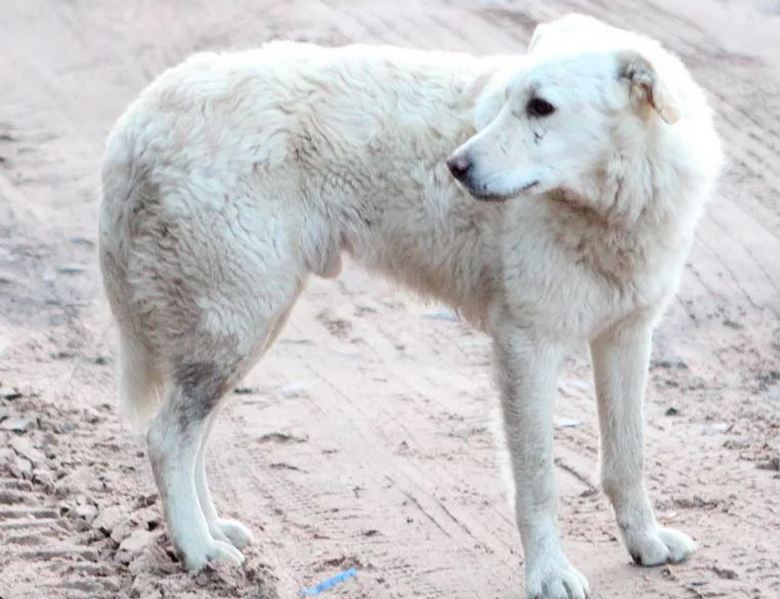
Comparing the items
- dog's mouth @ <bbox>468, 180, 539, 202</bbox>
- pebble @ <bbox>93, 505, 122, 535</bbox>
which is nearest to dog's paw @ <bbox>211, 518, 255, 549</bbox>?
pebble @ <bbox>93, 505, 122, 535</bbox>

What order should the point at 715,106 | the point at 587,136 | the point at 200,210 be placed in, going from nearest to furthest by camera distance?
1. the point at 587,136
2. the point at 200,210
3. the point at 715,106

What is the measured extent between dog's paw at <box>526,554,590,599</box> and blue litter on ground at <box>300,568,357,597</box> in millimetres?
687

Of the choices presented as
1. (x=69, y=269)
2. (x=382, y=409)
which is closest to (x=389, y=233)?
(x=382, y=409)

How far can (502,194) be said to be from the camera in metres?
5.23

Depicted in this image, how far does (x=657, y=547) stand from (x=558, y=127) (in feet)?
5.34

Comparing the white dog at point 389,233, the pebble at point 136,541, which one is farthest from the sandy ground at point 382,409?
the white dog at point 389,233

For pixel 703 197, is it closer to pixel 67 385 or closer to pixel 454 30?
pixel 67 385

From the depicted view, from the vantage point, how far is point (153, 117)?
19.3 feet

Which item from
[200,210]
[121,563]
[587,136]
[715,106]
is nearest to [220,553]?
[121,563]

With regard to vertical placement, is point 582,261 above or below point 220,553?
above

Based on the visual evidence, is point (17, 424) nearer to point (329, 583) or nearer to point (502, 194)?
point (329, 583)

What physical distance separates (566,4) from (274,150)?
6.39m

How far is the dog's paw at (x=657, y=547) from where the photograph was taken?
5.82 m

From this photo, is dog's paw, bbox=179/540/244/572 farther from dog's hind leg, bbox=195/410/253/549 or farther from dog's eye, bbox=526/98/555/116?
dog's eye, bbox=526/98/555/116
